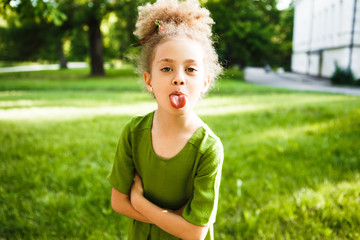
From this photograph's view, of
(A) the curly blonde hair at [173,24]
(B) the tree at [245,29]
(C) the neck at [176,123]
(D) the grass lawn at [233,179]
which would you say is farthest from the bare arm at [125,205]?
(B) the tree at [245,29]

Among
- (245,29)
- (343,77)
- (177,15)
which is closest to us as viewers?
(177,15)

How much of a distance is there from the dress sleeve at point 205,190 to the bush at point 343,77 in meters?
21.3

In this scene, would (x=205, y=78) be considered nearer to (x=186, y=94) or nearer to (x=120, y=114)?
(x=186, y=94)

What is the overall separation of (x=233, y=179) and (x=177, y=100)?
2.38m

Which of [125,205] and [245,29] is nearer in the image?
[125,205]

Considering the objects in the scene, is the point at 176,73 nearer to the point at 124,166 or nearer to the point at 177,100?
the point at 177,100

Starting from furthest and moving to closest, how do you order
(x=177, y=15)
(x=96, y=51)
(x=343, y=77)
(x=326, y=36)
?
(x=326, y=36) → (x=96, y=51) → (x=343, y=77) → (x=177, y=15)

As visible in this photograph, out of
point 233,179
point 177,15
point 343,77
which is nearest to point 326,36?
point 343,77

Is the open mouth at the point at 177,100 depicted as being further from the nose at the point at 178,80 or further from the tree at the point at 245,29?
the tree at the point at 245,29

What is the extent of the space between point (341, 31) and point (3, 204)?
2407 cm

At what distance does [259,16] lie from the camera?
22.6 metres

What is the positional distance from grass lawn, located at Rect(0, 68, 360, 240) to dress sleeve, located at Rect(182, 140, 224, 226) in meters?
0.53

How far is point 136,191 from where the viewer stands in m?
1.40

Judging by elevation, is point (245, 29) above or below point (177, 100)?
above
